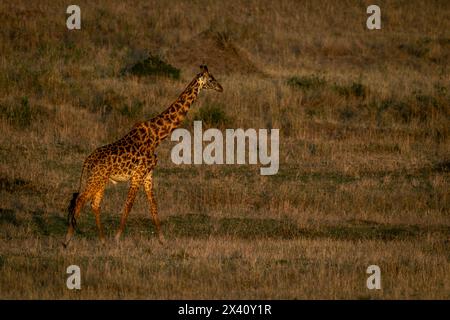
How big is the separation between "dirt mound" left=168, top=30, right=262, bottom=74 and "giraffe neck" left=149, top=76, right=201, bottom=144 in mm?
12619

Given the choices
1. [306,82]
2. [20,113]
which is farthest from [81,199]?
[306,82]

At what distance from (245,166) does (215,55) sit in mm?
9505

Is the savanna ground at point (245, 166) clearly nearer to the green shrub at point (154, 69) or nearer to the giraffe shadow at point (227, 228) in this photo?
the giraffe shadow at point (227, 228)

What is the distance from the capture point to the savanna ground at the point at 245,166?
1319cm

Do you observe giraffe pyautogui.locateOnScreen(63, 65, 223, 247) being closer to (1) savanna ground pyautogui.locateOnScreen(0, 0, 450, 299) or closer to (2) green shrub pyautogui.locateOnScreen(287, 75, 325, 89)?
(1) savanna ground pyautogui.locateOnScreen(0, 0, 450, 299)

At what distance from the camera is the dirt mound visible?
29625 millimetres

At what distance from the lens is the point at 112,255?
13875mm

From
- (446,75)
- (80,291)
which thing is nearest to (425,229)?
(80,291)

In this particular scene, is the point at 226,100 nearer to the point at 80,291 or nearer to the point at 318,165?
the point at 318,165

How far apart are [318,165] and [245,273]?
27.6 feet

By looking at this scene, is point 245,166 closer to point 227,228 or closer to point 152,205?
point 227,228

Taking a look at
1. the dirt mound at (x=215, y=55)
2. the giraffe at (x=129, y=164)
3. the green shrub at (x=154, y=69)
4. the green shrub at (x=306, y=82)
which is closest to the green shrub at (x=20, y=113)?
the green shrub at (x=154, y=69)

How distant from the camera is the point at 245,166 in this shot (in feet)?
69.5

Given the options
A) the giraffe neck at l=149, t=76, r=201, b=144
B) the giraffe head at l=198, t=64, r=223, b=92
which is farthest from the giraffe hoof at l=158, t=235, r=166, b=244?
the giraffe head at l=198, t=64, r=223, b=92
